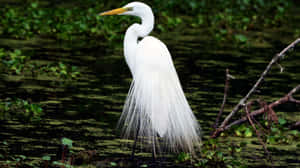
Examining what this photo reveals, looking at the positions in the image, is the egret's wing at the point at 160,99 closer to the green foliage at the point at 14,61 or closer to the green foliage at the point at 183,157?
the green foliage at the point at 183,157

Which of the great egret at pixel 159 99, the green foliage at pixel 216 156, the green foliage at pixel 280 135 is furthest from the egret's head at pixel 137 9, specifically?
the green foliage at pixel 280 135

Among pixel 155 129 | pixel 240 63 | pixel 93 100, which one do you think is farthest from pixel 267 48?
pixel 155 129

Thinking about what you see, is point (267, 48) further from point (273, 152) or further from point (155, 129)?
point (155, 129)

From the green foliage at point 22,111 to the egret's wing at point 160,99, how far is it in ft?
4.88

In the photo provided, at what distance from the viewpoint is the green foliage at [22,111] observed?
660cm

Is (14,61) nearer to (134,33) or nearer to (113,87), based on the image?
(113,87)

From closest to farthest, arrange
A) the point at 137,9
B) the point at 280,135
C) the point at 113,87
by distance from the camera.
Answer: the point at 137,9
the point at 280,135
the point at 113,87

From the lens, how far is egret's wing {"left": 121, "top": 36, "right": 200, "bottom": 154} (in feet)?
17.8

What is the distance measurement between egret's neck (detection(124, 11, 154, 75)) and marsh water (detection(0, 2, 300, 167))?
0.86m

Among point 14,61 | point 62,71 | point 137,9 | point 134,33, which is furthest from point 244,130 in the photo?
point 14,61

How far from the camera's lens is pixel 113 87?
8250 mm

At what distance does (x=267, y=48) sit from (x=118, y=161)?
254 inches

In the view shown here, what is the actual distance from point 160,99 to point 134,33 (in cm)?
86

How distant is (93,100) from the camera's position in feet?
24.8
